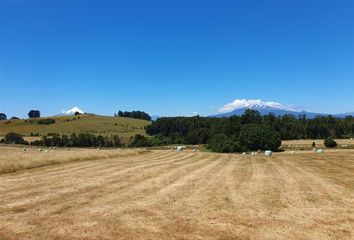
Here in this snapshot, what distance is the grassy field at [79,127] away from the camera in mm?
158250

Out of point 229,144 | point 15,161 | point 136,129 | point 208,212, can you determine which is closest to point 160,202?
point 208,212

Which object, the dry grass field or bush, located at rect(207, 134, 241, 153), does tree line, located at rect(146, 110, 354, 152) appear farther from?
the dry grass field

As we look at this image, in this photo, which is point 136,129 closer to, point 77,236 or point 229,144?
point 229,144

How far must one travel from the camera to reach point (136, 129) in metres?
181

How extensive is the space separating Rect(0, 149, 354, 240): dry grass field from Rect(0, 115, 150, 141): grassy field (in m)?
124

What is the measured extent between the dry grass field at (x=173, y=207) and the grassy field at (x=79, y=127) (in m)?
124

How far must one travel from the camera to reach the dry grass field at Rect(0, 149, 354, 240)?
12.7 metres

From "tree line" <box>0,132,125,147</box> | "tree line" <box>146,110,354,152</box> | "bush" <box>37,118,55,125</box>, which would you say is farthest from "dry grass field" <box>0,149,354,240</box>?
"bush" <box>37,118,55,125</box>

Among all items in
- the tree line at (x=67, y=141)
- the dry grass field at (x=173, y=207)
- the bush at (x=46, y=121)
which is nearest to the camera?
the dry grass field at (x=173, y=207)

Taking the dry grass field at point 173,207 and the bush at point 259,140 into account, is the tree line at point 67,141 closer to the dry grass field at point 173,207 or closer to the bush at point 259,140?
the bush at point 259,140

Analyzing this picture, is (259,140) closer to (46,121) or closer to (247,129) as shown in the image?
(247,129)

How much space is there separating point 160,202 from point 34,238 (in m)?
6.13

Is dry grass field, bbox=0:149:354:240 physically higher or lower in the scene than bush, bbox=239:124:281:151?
lower

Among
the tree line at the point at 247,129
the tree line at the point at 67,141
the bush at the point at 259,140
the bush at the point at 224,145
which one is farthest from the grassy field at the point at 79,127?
the bush at the point at 259,140
